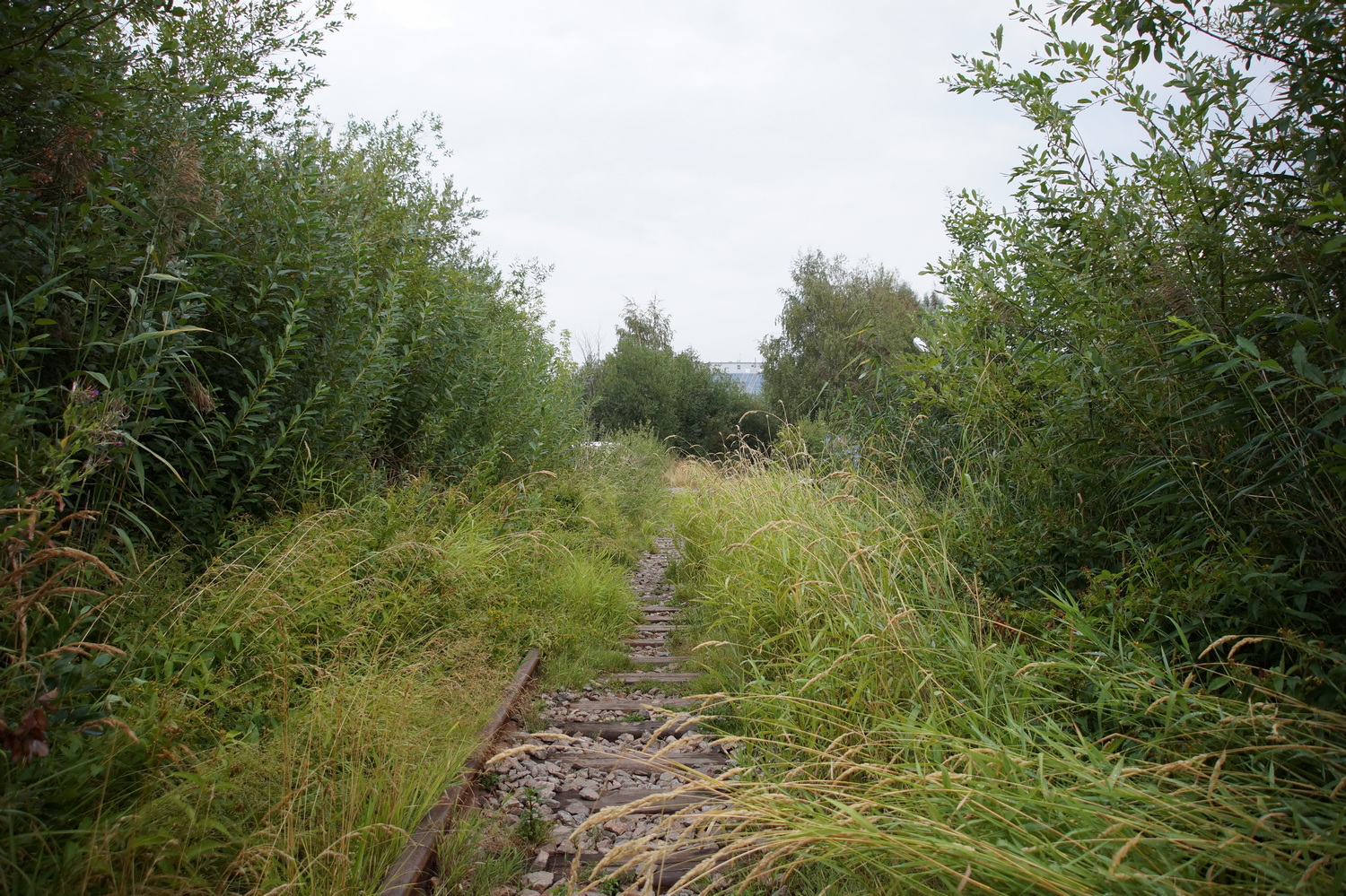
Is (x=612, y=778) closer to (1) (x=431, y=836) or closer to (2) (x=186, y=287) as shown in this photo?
(1) (x=431, y=836)

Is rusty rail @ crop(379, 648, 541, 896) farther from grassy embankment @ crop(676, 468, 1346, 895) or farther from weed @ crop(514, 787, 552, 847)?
grassy embankment @ crop(676, 468, 1346, 895)

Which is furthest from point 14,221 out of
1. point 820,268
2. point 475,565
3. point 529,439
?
point 820,268

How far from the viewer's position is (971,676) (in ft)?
10.1

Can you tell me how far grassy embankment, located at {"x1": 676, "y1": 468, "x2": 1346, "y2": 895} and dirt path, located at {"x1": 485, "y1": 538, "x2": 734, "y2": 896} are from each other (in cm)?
28

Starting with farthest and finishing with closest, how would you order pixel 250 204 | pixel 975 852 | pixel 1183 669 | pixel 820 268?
pixel 820 268
pixel 250 204
pixel 1183 669
pixel 975 852

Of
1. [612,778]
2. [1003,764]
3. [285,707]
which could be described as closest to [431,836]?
[285,707]

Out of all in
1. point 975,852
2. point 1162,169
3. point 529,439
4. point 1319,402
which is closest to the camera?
point 975,852

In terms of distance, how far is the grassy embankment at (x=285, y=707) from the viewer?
2053 mm

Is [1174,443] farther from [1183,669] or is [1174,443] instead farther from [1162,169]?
[1162,169]

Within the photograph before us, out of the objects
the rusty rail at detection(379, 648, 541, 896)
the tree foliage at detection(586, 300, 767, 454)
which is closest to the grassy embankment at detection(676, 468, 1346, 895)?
the rusty rail at detection(379, 648, 541, 896)

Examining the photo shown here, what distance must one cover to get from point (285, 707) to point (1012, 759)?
252 centimetres

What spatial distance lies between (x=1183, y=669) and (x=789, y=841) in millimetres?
1930

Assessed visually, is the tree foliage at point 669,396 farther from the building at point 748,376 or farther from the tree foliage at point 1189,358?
the tree foliage at point 1189,358

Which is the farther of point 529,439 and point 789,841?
point 529,439
